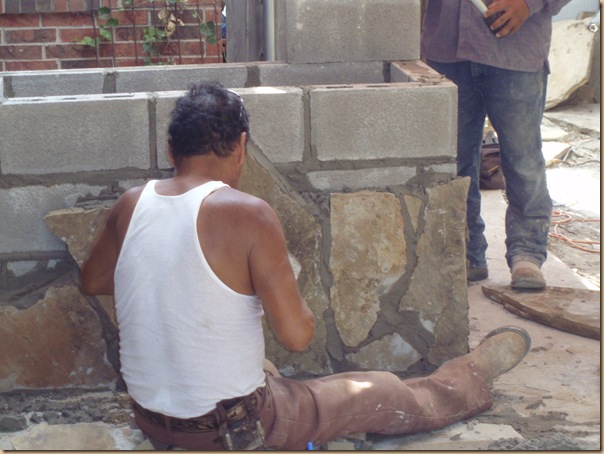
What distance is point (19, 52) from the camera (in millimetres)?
6312

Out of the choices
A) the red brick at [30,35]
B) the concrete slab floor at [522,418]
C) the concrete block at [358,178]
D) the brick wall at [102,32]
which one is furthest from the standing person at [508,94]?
the red brick at [30,35]

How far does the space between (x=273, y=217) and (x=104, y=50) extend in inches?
165

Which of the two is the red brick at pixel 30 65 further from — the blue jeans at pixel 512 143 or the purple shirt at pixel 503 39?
the purple shirt at pixel 503 39

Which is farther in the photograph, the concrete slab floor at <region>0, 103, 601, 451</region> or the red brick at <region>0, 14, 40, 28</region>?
the red brick at <region>0, 14, 40, 28</region>

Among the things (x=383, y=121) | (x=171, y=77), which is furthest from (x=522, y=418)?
(x=171, y=77)

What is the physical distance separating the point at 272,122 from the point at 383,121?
43cm

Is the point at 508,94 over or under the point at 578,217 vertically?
over

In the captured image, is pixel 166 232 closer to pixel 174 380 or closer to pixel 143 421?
pixel 174 380

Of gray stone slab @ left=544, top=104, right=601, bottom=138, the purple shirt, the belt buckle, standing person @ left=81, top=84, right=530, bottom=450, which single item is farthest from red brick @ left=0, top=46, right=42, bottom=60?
gray stone slab @ left=544, top=104, right=601, bottom=138

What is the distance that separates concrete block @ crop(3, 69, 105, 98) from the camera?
435 centimetres

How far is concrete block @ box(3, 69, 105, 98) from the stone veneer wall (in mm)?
902

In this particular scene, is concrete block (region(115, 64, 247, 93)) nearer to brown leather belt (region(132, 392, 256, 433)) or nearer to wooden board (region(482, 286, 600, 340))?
wooden board (region(482, 286, 600, 340))

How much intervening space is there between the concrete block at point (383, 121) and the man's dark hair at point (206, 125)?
0.82 meters

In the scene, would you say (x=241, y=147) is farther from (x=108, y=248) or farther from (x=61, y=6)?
(x=61, y=6)
